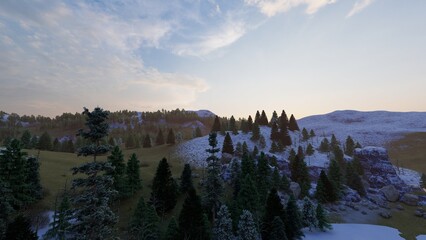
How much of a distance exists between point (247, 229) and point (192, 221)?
8.82 meters

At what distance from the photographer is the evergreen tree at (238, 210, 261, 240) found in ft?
144

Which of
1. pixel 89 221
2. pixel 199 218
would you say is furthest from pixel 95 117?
pixel 199 218

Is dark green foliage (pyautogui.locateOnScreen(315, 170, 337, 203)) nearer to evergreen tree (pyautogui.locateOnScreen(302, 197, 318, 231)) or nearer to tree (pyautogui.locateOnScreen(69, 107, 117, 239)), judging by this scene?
evergreen tree (pyautogui.locateOnScreen(302, 197, 318, 231))

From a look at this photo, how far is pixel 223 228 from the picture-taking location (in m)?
44.5

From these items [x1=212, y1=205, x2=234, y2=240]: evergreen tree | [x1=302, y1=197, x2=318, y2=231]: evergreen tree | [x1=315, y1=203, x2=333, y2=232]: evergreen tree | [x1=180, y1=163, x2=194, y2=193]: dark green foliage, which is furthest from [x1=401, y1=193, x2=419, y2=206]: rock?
[x1=212, y1=205, x2=234, y2=240]: evergreen tree

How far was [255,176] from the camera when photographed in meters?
65.7

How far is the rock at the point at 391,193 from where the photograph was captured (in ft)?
273

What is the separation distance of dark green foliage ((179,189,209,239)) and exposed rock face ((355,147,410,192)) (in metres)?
73.0

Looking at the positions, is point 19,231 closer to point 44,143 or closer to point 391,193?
point 391,193

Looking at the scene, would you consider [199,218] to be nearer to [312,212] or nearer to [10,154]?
[312,212]

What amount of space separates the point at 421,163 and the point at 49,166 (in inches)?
7467

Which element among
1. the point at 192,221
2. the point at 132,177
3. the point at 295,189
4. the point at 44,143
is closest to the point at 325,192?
the point at 295,189

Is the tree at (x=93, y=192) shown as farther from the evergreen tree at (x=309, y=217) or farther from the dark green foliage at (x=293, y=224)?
the evergreen tree at (x=309, y=217)

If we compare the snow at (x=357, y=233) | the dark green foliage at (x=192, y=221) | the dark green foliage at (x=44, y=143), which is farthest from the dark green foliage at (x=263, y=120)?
the dark green foliage at (x=44, y=143)
